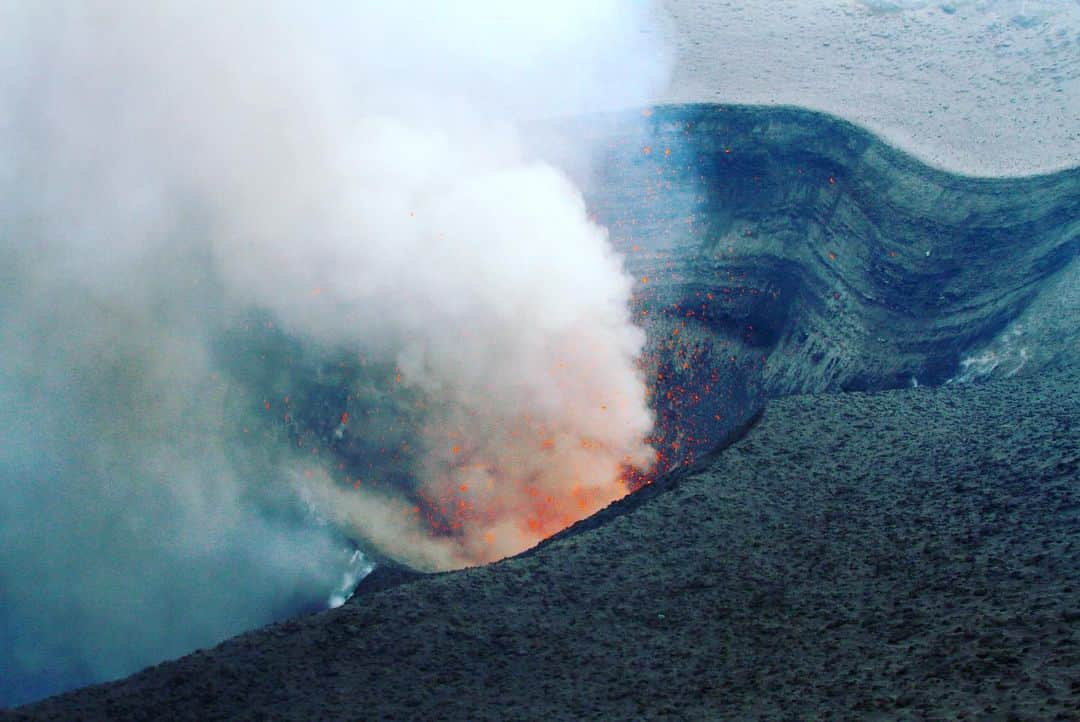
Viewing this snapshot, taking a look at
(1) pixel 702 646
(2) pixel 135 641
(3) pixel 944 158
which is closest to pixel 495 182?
(3) pixel 944 158

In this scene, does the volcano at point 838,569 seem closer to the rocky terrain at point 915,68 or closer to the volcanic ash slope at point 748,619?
the volcanic ash slope at point 748,619

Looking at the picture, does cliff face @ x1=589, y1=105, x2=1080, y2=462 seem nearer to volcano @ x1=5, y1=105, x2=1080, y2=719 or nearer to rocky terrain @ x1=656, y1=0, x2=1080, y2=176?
volcano @ x1=5, y1=105, x2=1080, y2=719

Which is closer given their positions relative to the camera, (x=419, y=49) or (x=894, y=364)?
(x=894, y=364)

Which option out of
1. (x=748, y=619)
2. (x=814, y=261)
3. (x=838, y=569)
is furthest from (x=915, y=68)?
(x=748, y=619)

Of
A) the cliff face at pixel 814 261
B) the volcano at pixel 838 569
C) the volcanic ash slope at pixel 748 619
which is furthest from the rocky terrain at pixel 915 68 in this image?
the volcanic ash slope at pixel 748 619

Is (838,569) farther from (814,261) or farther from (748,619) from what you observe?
(814,261)

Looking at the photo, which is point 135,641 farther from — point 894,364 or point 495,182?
point 894,364

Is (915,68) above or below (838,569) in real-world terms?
above
